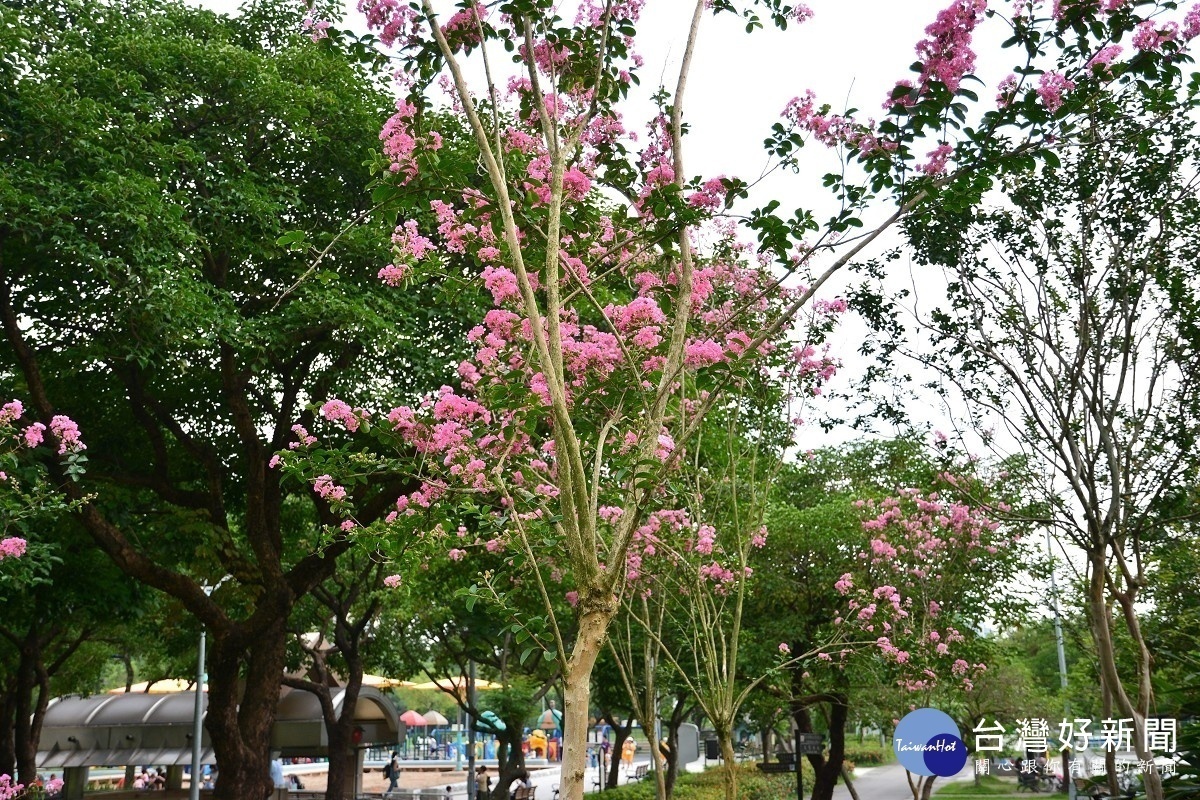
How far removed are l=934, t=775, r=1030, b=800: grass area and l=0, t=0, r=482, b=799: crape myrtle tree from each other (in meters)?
19.5

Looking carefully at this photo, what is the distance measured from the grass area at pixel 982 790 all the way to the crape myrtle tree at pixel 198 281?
64.1ft

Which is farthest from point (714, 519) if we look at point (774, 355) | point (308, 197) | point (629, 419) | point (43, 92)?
point (43, 92)

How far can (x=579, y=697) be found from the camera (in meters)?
3.47

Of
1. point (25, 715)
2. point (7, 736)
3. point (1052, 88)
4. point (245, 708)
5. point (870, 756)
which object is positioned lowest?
point (870, 756)

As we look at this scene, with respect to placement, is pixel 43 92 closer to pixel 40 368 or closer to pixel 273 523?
pixel 40 368

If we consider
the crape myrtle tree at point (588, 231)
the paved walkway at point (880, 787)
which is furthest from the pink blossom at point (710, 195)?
the paved walkway at point (880, 787)

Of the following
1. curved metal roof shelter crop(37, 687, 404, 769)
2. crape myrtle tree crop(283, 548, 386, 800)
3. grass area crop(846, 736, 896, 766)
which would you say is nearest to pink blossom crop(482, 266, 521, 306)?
crape myrtle tree crop(283, 548, 386, 800)

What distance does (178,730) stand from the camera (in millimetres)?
20078

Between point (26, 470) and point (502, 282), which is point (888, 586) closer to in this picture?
point (502, 282)

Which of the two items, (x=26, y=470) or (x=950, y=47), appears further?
(x=26, y=470)

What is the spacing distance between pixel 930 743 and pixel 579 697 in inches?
104

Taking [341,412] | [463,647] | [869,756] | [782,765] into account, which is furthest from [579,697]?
[869,756]

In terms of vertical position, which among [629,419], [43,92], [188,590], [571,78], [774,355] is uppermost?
[43,92]

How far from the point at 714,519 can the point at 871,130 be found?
6444mm
